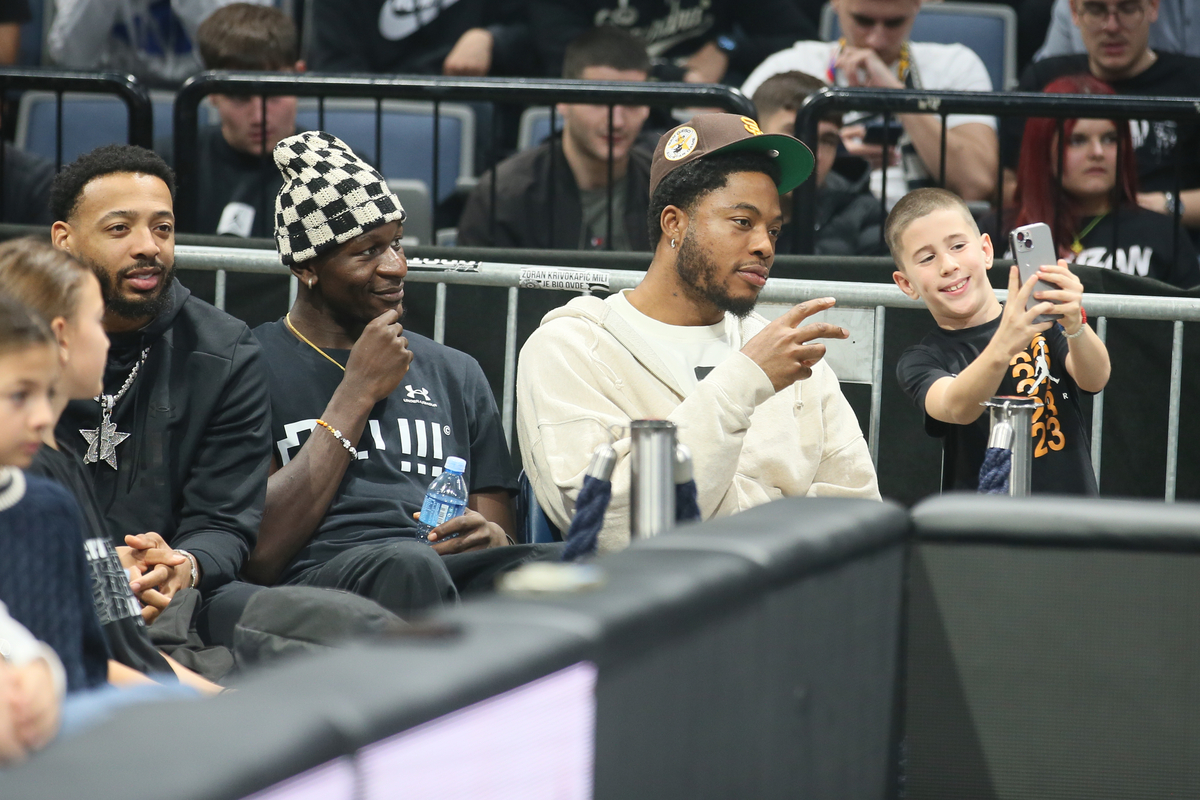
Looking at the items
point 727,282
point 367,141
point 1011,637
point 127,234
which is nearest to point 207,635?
point 127,234

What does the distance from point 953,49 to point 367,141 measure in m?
2.70

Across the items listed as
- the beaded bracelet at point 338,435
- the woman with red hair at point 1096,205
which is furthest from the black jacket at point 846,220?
the beaded bracelet at point 338,435

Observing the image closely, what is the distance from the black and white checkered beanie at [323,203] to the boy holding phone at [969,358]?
1372mm

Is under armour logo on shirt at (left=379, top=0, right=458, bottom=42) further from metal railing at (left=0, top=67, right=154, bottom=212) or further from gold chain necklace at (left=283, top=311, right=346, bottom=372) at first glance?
gold chain necklace at (left=283, top=311, right=346, bottom=372)

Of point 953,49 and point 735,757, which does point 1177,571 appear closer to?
point 735,757

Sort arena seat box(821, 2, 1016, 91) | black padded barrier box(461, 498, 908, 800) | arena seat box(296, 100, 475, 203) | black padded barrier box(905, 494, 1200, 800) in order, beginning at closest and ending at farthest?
black padded barrier box(461, 498, 908, 800)
black padded barrier box(905, 494, 1200, 800)
arena seat box(296, 100, 475, 203)
arena seat box(821, 2, 1016, 91)

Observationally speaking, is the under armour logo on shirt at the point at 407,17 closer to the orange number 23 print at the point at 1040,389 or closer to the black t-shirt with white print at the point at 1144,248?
the black t-shirt with white print at the point at 1144,248

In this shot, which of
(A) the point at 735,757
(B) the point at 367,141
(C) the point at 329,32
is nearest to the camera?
(A) the point at 735,757

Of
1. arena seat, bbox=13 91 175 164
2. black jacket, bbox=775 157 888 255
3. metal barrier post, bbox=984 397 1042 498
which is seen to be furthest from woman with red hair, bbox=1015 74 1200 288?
arena seat, bbox=13 91 175 164

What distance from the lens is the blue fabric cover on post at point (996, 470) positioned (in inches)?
120

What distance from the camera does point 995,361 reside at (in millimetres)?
3371

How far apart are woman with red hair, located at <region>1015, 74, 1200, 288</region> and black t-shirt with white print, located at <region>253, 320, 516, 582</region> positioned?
227 centimetres

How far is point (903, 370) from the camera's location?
3771mm

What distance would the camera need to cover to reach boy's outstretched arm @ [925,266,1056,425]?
11.0 ft
